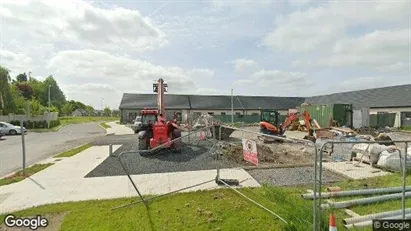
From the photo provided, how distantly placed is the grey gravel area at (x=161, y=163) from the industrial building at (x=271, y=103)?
2276cm

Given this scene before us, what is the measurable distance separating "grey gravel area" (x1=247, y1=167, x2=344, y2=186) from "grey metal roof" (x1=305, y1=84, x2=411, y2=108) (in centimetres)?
3247

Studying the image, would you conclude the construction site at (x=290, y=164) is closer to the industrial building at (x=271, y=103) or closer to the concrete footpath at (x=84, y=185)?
the concrete footpath at (x=84, y=185)

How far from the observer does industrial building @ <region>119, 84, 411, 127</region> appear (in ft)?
112

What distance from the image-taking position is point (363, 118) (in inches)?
1335

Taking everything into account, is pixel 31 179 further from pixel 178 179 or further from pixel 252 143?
pixel 252 143

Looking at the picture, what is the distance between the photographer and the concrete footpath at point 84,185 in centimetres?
705

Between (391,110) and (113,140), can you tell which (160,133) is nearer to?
(113,140)

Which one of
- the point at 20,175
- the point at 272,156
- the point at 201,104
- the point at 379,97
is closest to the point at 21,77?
the point at 201,104

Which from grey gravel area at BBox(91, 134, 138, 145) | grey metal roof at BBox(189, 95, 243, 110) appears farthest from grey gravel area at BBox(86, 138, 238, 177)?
grey metal roof at BBox(189, 95, 243, 110)

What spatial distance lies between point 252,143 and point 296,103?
5491 centimetres

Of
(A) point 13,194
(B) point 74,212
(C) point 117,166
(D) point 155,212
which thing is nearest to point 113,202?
(B) point 74,212

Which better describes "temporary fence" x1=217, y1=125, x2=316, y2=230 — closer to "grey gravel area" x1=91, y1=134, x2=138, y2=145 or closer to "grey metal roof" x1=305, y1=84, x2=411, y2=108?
"grey gravel area" x1=91, y1=134, x2=138, y2=145

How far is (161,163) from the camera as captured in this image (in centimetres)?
1118

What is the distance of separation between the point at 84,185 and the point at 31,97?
259ft
